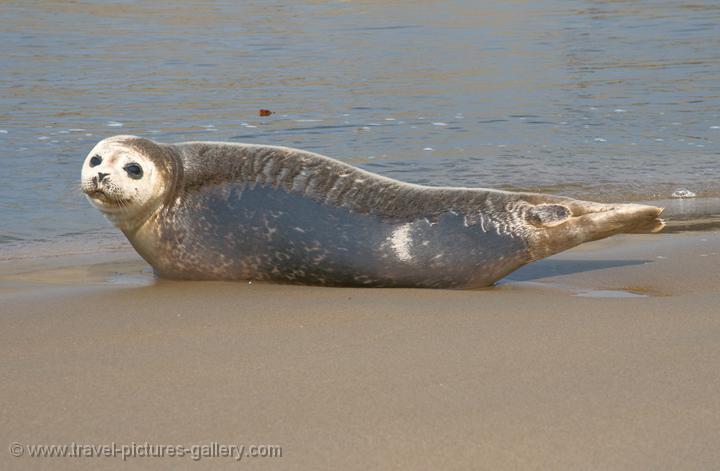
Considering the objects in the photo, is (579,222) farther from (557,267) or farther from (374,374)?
(374,374)

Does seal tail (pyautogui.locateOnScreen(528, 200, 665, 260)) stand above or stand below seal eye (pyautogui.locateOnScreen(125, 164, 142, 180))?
below

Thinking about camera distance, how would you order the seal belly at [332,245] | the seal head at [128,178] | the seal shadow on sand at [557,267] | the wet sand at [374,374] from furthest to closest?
the seal shadow on sand at [557,267]
the seal head at [128,178]
the seal belly at [332,245]
the wet sand at [374,374]

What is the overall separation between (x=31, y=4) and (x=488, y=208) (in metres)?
16.8

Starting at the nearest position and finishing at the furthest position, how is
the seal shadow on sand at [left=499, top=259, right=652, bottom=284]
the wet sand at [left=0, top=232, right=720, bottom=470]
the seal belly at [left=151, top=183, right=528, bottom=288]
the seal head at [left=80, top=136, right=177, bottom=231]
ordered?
the wet sand at [left=0, top=232, right=720, bottom=470], the seal belly at [left=151, top=183, right=528, bottom=288], the seal head at [left=80, top=136, right=177, bottom=231], the seal shadow on sand at [left=499, top=259, right=652, bottom=284]

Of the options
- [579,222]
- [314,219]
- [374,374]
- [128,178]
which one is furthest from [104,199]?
[374,374]

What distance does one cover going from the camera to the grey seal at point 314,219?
5219 mm

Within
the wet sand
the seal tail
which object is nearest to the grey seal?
the seal tail

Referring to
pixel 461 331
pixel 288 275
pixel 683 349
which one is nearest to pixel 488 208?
pixel 288 275

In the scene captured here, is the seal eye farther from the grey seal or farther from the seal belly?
the seal belly

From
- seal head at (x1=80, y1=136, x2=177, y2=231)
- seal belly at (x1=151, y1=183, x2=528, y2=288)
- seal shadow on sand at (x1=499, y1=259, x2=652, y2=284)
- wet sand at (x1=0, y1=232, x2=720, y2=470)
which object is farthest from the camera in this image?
seal shadow on sand at (x1=499, y1=259, x2=652, y2=284)

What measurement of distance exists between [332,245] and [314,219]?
0.47 feet

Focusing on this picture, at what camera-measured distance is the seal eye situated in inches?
215

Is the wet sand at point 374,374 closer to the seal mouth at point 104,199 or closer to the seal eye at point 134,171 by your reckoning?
the seal mouth at point 104,199

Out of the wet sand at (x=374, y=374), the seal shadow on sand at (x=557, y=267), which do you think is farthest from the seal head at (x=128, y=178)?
the seal shadow on sand at (x=557, y=267)
